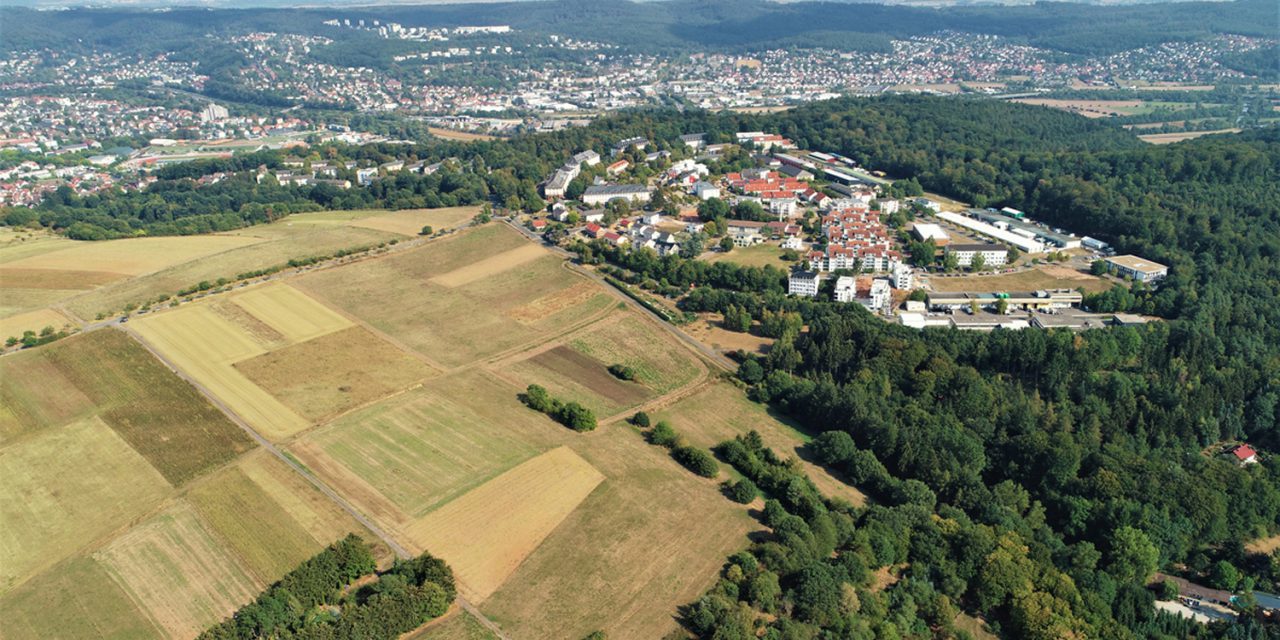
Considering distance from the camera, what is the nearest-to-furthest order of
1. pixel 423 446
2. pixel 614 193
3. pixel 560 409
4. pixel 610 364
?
pixel 423 446, pixel 560 409, pixel 610 364, pixel 614 193

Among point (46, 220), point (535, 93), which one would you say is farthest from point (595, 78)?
point (46, 220)

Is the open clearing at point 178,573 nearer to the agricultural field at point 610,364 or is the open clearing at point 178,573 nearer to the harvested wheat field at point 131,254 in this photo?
the agricultural field at point 610,364

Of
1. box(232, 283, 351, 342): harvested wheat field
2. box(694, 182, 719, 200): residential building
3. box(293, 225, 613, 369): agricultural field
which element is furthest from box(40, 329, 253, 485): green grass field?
box(694, 182, 719, 200): residential building

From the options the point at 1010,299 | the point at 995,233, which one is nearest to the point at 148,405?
the point at 1010,299

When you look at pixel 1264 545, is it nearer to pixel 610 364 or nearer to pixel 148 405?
pixel 610 364

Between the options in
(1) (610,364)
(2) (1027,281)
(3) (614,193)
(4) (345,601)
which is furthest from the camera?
(3) (614,193)

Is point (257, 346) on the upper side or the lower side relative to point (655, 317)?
upper

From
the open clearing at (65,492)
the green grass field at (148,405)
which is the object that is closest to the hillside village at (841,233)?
the green grass field at (148,405)
